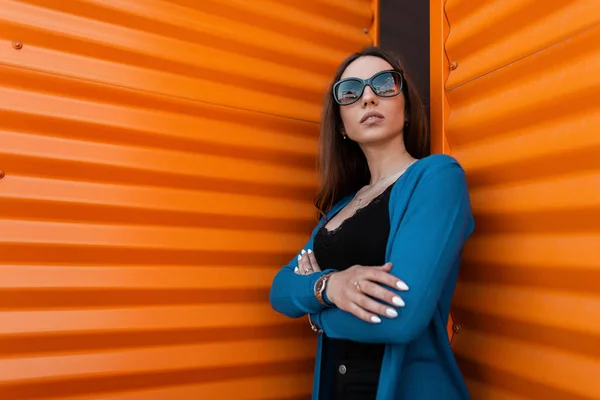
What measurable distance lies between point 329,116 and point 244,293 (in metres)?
0.91

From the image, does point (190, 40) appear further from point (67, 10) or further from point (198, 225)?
point (198, 225)

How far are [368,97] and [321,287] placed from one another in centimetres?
81

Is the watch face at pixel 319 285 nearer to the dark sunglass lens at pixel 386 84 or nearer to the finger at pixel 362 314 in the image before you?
the finger at pixel 362 314

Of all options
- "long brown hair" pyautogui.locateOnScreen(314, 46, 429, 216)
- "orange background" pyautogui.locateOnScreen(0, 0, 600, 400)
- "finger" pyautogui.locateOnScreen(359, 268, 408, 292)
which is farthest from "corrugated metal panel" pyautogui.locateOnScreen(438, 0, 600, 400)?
"finger" pyautogui.locateOnScreen(359, 268, 408, 292)

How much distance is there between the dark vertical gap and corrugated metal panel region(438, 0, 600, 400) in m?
0.23

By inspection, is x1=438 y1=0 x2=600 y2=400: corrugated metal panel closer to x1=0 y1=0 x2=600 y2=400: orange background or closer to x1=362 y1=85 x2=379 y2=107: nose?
x1=0 y1=0 x2=600 y2=400: orange background

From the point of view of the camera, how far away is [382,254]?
5.07 feet

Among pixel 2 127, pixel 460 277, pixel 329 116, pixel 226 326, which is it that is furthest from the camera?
pixel 329 116

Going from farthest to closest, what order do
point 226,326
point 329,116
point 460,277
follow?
point 329,116 → point 226,326 → point 460,277

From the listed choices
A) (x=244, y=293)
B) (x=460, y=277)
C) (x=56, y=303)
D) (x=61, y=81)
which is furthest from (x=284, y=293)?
(x=61, y=81)

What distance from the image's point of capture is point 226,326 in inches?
76.1

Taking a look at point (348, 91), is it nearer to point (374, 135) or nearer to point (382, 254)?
point (374, 135)

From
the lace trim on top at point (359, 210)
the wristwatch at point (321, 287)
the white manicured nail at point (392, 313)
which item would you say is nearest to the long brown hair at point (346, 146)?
the lace trim on top at point (359, 210)

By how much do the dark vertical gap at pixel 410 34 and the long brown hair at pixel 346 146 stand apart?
147mm
